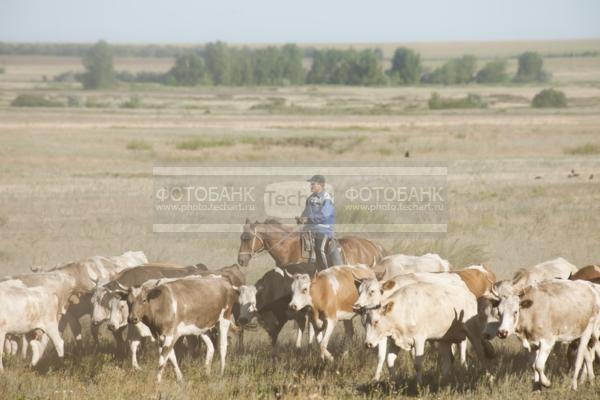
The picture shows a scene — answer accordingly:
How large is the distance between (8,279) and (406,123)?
59.2 m

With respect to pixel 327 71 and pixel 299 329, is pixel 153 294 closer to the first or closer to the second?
pixel 299 329

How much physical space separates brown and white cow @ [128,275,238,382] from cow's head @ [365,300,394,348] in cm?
244

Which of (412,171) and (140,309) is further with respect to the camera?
(412,171)

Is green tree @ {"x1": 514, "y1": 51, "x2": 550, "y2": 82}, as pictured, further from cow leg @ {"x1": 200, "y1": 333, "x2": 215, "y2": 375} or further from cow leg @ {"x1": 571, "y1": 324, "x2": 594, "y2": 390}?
cow leg @ {"x1": 571, "y1": 324, "x2": 594, "y2": 390}

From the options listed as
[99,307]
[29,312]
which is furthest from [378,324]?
[29,312]

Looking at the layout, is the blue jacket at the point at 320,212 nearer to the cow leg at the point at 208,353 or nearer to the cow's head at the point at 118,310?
the cow leg at the point at 208,353

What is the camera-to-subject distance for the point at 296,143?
53812 millimetres

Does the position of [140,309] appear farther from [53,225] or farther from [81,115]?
[81,115]

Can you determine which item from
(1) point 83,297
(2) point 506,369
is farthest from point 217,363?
(2) point 506,369

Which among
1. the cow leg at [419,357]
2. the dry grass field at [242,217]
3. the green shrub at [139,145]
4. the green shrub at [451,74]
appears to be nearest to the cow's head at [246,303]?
the dry grass field at [242,217]

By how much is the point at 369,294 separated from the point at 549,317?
2.41 metres

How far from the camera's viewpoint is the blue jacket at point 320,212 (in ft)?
56.1

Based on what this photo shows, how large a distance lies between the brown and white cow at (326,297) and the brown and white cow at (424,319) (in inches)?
62.4

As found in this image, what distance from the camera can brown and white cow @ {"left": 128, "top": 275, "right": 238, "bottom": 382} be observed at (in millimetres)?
13297
